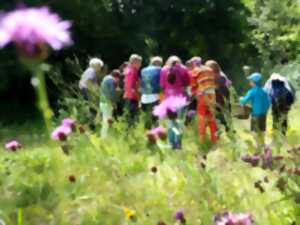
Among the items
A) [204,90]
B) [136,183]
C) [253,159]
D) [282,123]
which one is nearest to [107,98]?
[204,90]

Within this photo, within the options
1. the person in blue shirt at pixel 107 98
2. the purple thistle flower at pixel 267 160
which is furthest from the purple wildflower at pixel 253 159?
the person in blue shirt at pixel 107 98

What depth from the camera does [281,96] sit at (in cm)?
789

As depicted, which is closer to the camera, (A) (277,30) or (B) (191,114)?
(B) (191,114)

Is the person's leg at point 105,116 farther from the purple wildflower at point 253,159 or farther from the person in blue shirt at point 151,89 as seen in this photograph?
the purple wildflower at point 253,159

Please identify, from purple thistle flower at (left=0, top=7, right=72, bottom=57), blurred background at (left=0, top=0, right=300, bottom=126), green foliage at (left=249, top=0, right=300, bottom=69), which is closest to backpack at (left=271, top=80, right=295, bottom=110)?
blurred background at (left=0, top=0, right=300, bottom=126)

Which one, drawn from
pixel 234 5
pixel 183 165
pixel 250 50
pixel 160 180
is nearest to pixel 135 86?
pixel 160 180

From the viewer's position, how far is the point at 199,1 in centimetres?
2111

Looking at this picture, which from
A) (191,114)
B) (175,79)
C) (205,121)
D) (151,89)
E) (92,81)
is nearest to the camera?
(191,114)

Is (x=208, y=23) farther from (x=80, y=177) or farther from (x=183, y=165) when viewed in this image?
(x=183, y=165)

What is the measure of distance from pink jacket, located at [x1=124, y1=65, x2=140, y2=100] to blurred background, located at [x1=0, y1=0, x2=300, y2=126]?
429 centimetres

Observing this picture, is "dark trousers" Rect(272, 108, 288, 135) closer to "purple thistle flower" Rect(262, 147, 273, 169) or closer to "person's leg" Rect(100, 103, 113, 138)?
"purple thistle flower" Rect(262, 147, 273, 169)

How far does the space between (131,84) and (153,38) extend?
37.2 ft

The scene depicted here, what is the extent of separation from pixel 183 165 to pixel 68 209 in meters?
1.52

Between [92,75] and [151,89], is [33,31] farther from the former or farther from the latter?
[92,75]
